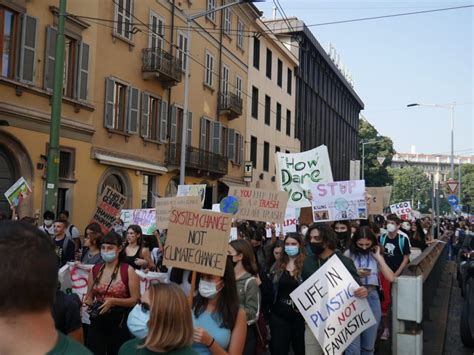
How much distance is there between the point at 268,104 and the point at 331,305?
1221 inches

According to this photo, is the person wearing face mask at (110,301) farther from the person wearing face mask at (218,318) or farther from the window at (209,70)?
the window at (209,70)

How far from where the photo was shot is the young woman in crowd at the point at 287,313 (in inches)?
225

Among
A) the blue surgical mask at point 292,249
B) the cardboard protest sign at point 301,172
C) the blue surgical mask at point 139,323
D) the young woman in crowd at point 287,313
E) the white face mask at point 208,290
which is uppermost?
the cardboard protest sign at point 301,172

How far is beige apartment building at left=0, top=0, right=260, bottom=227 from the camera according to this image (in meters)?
15.5

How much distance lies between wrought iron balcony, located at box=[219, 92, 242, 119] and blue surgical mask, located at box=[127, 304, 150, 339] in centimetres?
2549

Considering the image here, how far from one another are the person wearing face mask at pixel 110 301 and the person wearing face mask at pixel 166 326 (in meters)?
2.18

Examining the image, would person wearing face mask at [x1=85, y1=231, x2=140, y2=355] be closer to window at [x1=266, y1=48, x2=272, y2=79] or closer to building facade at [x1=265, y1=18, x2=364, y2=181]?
window at [x1=266, y1=48, x2=272, y2=79]

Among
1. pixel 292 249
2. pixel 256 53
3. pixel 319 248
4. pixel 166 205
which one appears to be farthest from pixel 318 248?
pixel 256 53

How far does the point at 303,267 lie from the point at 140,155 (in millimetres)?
16246

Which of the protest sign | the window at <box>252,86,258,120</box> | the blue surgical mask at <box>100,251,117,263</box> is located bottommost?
the blue surgical mask at <box>100,251,117,263</box>

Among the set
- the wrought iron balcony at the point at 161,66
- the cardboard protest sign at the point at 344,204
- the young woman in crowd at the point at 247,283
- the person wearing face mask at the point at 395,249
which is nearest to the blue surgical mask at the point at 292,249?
the young woman in crowd at the point at 247,283

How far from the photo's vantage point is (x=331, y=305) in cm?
540

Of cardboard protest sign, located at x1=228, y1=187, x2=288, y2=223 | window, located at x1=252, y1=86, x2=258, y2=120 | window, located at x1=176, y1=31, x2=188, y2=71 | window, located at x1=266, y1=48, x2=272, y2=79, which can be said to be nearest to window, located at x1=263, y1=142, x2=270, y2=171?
window, located at x1=252, y1=86, x2=258, y2=120

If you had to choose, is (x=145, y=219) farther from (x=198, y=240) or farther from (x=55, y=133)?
(x=198, y=240)
